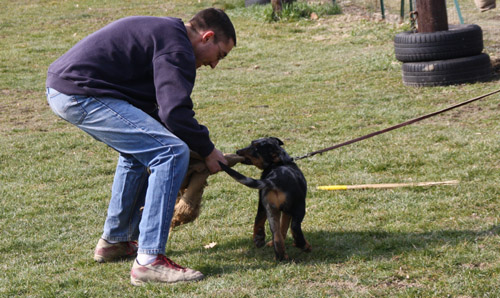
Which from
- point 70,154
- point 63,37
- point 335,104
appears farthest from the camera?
point 63,37

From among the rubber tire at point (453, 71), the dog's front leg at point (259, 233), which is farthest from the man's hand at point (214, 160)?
the rubber tire at point (453, 71)

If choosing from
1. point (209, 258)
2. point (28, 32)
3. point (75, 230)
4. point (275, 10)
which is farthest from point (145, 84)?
point (28, 32)

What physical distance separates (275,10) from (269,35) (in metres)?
2.02

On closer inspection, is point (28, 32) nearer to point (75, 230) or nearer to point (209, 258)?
point (75, 230)

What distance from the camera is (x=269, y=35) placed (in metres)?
17.5

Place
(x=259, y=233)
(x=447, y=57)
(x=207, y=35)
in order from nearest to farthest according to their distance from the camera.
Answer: (x=207, y=35), (x=259, y=233), (x=447, y=57)

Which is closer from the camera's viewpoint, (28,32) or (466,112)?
(466,112)

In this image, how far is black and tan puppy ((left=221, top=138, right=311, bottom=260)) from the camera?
172 inches

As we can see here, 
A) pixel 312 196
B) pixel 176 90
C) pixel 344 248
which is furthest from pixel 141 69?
pixel 312 196

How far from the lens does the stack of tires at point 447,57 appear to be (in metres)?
9.98

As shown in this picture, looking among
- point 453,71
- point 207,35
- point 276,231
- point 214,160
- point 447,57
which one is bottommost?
point 453,71

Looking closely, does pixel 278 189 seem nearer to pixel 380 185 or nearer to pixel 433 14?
pixel 380 185

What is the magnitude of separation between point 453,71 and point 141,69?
7122 millimetres

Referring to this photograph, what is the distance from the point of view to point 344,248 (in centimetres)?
466
